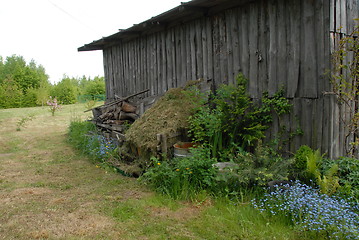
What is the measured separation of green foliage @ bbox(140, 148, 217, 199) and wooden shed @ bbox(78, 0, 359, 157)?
1607 mm

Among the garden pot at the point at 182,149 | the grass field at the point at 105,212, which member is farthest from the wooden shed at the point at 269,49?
the grass field at the point at 105,212

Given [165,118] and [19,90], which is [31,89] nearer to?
[19,90]

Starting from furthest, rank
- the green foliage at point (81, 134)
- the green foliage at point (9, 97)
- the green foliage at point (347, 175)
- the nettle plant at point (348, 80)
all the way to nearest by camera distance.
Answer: the green foliage at point (9, 97), the green foliage at point (81, 134), the nettle plant at point (348, 80), the green foliage at point (347, 175)

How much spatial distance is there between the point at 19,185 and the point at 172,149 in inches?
Answer: 121

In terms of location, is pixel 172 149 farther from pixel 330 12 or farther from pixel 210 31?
pixel 330 12

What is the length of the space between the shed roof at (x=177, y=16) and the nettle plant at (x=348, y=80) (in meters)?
2.05

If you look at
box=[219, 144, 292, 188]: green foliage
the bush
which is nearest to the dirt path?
box=[219, 144, 292, 188]: green foliage

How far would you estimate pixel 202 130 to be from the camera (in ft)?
18.4

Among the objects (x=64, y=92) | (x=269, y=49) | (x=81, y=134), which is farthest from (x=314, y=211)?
(x=64, y=92)

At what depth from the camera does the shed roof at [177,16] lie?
6.13m

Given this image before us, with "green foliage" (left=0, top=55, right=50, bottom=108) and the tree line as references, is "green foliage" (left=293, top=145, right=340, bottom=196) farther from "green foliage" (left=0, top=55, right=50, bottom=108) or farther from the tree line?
"green foliage" (left=0, top=55, right=50, bottom=108)

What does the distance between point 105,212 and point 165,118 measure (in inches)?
100.0

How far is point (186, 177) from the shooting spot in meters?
4.68

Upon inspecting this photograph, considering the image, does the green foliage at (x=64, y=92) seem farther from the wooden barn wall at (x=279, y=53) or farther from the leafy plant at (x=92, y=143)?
the wooden barn wall at (x=279, y=53)
